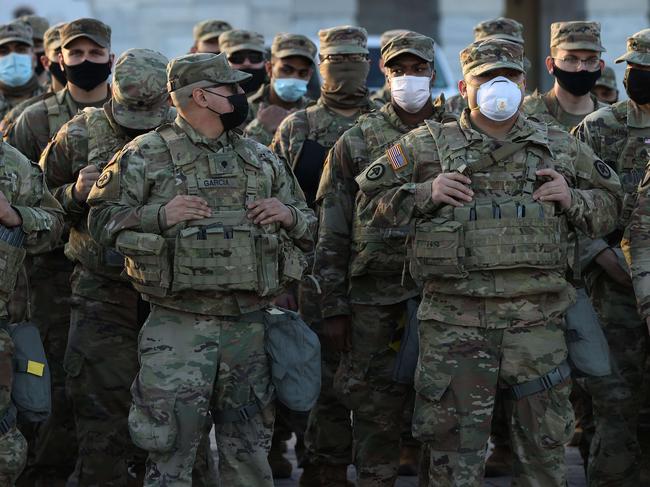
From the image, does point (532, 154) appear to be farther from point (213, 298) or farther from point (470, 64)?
point (213, 298)

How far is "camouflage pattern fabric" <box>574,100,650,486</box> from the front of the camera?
7.57 m

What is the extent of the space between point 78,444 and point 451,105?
287 cm

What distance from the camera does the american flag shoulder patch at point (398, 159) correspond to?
6.69m

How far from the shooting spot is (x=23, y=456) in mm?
6422

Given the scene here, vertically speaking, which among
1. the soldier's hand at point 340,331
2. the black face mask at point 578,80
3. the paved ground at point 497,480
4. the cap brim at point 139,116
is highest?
the black face mask at point 578,80

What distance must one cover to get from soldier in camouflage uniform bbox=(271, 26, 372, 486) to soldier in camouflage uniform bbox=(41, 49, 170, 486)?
976 millimetres

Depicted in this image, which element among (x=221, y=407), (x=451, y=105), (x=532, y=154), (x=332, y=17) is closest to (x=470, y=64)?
(x=532, y=154)

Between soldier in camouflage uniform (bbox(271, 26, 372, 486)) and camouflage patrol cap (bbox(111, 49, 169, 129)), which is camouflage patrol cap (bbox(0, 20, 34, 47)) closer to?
soldier in camouflage uniform (bbox(271, 26, 372, 486))

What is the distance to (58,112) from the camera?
802 cm

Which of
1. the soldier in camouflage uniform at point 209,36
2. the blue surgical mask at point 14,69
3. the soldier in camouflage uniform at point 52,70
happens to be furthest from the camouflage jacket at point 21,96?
the soldier in camouflage uniform at point 209,36

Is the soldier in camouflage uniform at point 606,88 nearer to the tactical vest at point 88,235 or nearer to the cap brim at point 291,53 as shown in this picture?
the cap brim at point 291,53

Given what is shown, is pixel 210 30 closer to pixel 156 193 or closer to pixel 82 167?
pixel 82 167

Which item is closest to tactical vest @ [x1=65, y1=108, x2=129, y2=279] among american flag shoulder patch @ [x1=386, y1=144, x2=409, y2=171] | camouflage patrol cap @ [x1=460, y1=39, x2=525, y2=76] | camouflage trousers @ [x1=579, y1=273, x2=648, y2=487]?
american flag shoulder patch @ [x1=386, y1=144, x2=409, y2=171]

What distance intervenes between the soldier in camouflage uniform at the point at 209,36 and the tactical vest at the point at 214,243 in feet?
13.4
